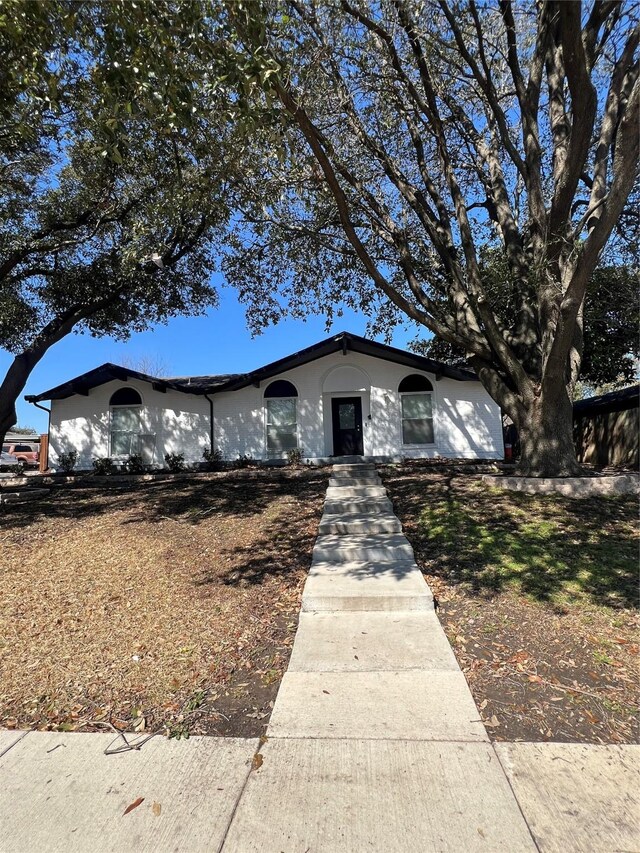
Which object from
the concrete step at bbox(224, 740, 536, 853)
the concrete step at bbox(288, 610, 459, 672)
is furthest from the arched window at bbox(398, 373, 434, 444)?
the concrete step at bbox(224, 740, 536, 853)

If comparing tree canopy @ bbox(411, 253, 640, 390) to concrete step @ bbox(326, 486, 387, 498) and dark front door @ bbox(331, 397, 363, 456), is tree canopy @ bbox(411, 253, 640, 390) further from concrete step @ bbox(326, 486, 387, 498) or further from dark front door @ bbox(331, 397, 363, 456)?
concrete step @ bbox(326, 486, 387, 498)

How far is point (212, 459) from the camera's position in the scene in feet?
47.8

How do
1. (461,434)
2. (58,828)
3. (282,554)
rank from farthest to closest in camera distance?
(461,434) → (282,554) → (58,828)

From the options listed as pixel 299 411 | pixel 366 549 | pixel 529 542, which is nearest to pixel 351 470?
pixel 299 411

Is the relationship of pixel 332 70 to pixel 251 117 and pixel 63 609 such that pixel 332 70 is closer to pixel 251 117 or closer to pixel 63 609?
pixel 251 117

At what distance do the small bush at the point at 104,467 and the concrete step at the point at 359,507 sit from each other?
31.5 feet

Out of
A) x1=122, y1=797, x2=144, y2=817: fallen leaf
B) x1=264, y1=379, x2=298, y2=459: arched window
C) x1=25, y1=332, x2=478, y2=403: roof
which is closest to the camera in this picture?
x1=122, y1=797, x2=144, y2=817: fallen leaf

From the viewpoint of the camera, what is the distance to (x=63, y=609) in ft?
14.3

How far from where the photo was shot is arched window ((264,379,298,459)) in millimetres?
14703

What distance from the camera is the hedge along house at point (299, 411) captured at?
46.4 feet

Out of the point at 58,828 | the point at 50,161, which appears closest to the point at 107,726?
the point at 58,828

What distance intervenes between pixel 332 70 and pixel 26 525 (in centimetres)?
894

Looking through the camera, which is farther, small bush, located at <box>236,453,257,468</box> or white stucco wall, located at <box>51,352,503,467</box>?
small bush, located at <box>236,453,257,468</box>

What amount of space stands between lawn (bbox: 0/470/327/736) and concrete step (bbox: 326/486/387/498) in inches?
30.1
